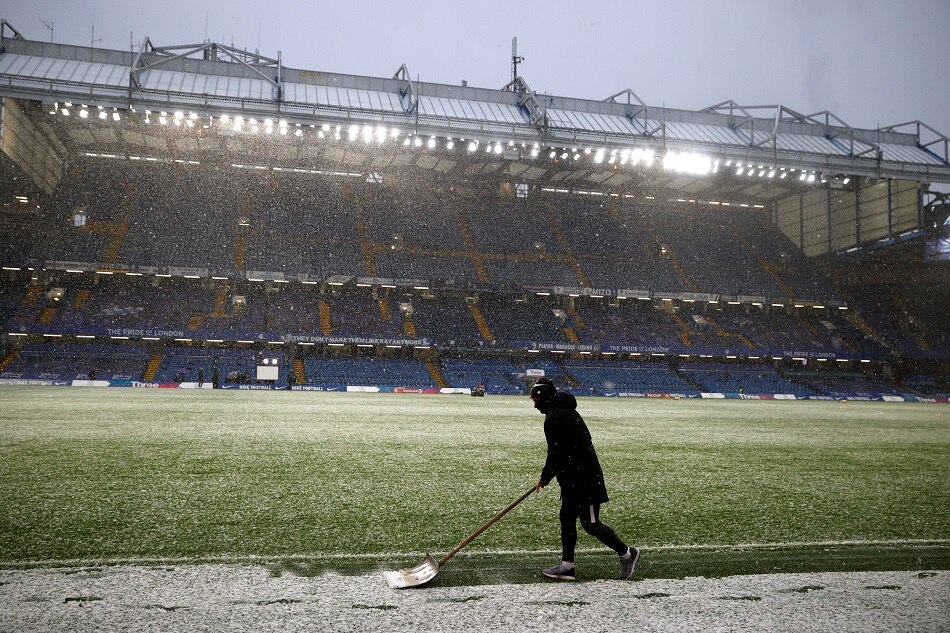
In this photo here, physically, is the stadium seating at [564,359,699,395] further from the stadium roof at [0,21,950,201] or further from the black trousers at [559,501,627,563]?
the black trousers at [559,501,627,563]

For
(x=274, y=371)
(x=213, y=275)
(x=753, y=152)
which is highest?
(x=753, y=152)

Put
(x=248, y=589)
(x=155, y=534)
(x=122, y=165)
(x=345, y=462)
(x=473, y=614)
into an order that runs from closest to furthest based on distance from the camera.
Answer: (x=473, y=614) < (x=248, y=589) < (x=155, y=534) < (x=345, y=462) < (x=122, y=165)

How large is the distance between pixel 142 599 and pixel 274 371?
4014cm

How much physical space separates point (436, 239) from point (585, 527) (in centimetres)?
5046

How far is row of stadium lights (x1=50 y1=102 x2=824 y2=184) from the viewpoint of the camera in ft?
134

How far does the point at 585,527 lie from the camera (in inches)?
211

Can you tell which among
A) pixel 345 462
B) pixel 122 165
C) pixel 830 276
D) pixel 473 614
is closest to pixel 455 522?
pixel 473 614

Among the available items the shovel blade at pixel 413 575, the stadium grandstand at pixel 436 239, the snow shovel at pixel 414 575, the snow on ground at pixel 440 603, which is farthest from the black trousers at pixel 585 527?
the stadium grandstand at pixel 436 239

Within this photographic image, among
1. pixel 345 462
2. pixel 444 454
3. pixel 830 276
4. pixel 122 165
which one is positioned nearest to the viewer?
pixel 345 462

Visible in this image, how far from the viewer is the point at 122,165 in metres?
52.0

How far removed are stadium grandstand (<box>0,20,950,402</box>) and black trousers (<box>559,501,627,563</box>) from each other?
3911cm

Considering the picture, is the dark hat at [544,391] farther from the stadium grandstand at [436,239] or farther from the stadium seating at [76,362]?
the stadium seating at [76,362]

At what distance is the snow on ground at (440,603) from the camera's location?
4.29 metres

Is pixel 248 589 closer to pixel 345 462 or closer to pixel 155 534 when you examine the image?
pixel 155 534
